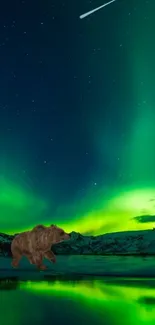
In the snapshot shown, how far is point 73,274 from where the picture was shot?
2320cm

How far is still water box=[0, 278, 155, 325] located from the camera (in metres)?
11.4

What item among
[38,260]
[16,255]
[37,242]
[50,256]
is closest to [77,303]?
[38,260]

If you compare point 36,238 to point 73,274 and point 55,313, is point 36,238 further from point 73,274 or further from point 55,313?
point 55,313

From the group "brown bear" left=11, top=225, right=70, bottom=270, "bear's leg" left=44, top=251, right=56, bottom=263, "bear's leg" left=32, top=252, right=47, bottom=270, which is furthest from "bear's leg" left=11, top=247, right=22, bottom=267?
"bear's leg" left=44, top=251, right=56, bottom=263

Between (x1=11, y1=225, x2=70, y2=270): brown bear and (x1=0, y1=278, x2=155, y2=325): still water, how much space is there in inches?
407

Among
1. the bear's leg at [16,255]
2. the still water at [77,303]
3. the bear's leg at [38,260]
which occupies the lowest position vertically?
the still water at [77,303]

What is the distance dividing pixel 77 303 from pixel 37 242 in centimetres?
1652

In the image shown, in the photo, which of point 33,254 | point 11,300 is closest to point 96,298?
point 11,300

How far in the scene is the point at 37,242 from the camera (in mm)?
30188

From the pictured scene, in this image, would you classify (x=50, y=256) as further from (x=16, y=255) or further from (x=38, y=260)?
(x=16, y=255)

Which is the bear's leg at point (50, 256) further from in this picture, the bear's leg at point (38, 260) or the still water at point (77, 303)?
the still water at point (77, 303)

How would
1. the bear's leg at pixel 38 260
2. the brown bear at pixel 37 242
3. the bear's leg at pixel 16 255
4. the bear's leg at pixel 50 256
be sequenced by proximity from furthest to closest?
the bear's leg at pixel 16 255
the brown bear at pixel 37 242
the bear's leg at pixel 50 256
the bear's leg at pixel 38 260

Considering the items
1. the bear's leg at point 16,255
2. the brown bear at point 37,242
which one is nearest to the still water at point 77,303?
the brown bear at point 37,242

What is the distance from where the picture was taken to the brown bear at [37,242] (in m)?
29.9
